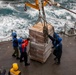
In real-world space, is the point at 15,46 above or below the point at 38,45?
below

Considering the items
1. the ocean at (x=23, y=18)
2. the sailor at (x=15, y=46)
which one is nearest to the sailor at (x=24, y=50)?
the sailor at (x=15, y=46)

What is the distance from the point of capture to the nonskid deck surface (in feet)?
30.8

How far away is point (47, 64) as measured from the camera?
9.88 metres

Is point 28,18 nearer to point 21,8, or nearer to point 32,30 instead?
point 21,8

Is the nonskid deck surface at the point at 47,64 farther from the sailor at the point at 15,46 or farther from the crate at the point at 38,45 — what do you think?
the crate at the point at 38,45

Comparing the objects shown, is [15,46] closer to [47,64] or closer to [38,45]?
[38,45]

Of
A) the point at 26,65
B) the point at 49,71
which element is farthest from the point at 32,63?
the point at 49,71

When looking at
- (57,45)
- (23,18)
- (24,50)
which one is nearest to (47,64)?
(57,45)

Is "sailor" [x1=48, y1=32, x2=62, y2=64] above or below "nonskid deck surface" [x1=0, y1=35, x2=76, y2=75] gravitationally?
above

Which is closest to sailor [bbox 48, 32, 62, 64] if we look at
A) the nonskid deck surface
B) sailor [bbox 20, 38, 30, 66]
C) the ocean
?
the nonskid deck surface

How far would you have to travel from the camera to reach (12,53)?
421 inches

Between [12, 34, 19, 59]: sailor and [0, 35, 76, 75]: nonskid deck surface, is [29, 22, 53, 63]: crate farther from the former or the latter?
[12, 34, 19, 59]: sailor

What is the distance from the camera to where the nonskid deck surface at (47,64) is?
9398 millimetres

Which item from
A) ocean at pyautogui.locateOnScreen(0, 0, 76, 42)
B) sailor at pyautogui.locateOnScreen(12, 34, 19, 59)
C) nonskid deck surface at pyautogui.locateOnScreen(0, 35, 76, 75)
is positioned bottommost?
ocean at pyautogui.locateOnScreen(0, 0, 76, 42)
